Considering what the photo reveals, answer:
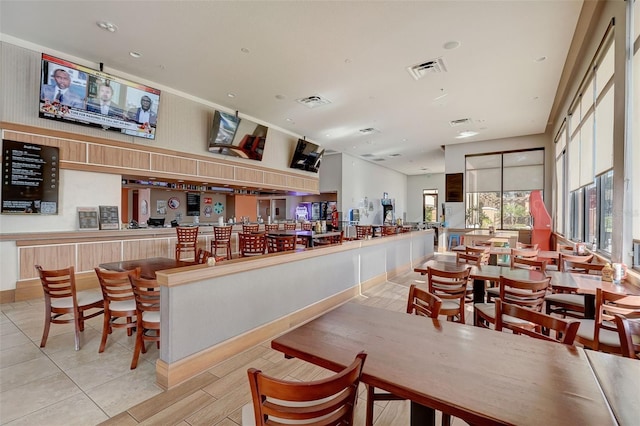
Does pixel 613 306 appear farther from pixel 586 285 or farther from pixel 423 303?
pixel 423 303

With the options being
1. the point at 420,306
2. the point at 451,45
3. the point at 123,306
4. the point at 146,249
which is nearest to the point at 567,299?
the point at 420,306

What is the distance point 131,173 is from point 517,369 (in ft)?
21.1

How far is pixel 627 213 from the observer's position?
10.1ft

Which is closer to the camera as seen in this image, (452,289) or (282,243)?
(452,289)

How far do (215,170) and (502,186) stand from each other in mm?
9417

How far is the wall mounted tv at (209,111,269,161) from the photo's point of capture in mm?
6848

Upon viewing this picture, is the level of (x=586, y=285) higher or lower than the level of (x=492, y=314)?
higher

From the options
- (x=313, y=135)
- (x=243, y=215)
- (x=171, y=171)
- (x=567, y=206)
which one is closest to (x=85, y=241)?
(x=171, y=171)

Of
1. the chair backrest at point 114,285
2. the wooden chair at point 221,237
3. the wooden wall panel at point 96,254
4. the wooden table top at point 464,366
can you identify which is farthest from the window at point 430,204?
the chair backrest at point 114,285

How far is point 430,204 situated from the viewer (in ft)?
58.9

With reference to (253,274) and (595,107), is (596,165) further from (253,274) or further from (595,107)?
(253,274)

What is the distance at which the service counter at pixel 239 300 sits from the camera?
2.34m

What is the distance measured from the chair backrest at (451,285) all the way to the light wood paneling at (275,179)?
6.32 metres

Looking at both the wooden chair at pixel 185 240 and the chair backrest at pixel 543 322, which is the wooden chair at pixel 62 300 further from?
the chair backrest at pixel 543 322
